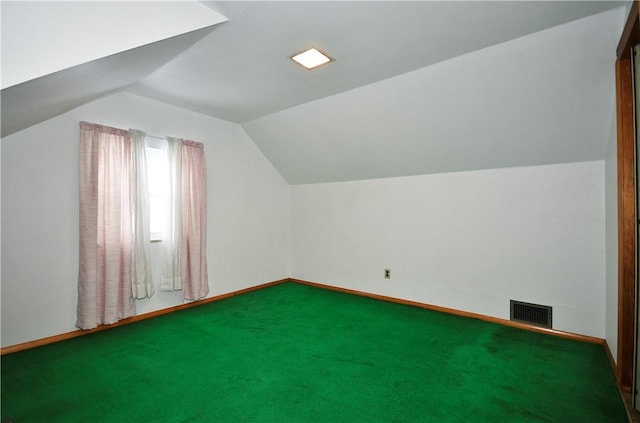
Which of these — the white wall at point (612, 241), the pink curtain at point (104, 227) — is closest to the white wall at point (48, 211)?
the pink curtain at point (104, 227)

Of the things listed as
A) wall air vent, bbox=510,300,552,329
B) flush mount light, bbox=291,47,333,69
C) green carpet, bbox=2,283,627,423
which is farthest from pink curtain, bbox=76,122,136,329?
wall air vent, bbox=510,300,552,329

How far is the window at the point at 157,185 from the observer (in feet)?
11.8

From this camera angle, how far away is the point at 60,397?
1.98m

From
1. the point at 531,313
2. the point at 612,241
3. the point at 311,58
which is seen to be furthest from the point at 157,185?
the point at 612,241

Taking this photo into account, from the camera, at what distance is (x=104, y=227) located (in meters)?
3.04

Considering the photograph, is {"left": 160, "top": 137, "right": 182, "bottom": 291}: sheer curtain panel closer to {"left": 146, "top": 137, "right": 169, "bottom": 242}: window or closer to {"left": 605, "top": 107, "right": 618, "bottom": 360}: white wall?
{"left": 146, "top": 137, "right": 169, "bottom": 242}: window

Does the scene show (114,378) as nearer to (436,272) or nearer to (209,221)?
(209,221)

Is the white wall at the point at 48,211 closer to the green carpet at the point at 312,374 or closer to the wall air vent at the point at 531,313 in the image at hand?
the green carpet at the point at 312,374

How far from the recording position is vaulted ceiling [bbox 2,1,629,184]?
6.13 feet

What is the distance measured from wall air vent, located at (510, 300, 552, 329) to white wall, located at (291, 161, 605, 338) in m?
0.06

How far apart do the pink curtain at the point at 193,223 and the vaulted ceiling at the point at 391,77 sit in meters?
0.64

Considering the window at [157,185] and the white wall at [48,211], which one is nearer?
the white wall at [48,211]

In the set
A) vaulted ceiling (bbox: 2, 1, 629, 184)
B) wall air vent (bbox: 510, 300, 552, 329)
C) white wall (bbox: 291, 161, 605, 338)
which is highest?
vaulted ceiling (bbox: 2, 1, 629, 184)

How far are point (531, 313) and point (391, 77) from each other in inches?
107
